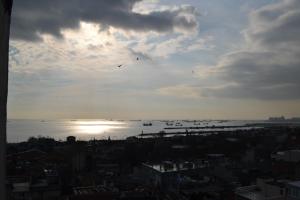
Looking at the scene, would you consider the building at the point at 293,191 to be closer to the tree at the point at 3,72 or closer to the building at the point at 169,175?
the building at the point at 169,175

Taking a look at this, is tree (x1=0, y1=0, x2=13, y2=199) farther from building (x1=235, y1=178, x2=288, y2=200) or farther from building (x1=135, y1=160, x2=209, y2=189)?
building (x1=135, y1=160, x2=209, y2=189)

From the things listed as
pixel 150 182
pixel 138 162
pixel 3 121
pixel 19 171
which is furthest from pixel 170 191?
pixel 3 121

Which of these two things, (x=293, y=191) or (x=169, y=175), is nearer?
(x=293, y=191)

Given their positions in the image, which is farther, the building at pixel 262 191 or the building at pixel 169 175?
the building at pixel 169 175

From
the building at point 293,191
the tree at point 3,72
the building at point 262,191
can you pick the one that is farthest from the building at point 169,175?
the tree at point 3,72

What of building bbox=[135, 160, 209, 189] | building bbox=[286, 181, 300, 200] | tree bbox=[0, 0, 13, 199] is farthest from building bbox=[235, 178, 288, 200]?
tree bbox=[0, 0, 13, 199]

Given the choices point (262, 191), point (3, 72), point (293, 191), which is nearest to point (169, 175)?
Answer: point (262, 191)

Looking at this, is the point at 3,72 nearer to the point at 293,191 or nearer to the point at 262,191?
the point at 293,191

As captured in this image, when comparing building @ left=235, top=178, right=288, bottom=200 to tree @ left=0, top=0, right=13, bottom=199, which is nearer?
tree @ left=0, top=0, right=13, bottom=199
